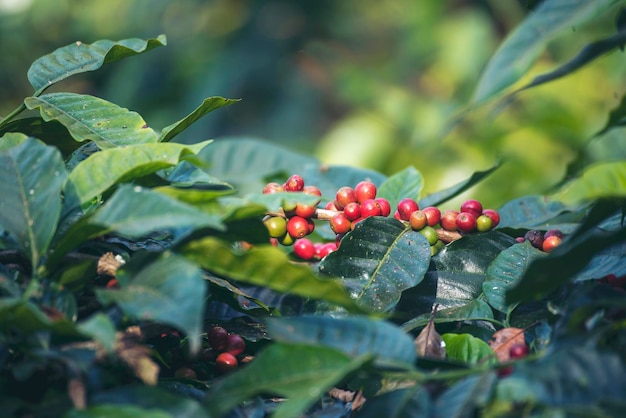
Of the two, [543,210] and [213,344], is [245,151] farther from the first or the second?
[213,344]

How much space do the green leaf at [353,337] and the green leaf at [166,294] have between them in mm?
78

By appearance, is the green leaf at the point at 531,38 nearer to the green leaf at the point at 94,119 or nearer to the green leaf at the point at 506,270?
the green leaf at the point at 506,270

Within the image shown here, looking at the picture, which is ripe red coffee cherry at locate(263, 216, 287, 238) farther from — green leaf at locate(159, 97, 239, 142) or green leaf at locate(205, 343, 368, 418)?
green leaf at locate(205, 343, 368, 418)

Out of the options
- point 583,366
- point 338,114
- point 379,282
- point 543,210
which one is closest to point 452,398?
point 583,366

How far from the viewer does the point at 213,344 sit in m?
0.76

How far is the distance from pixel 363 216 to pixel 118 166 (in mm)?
339

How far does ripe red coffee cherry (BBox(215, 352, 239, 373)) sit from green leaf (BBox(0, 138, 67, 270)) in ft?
0.71

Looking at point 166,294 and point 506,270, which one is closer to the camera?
point 166,294

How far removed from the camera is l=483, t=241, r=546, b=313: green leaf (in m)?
0.80

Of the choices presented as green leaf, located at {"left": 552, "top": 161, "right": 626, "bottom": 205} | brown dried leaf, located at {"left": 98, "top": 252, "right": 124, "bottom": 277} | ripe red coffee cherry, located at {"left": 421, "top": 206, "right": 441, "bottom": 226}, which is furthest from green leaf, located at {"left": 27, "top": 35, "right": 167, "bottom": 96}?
green leaf, located at {"left": 552, "top": 161, "right": 626, "bottom": 205}

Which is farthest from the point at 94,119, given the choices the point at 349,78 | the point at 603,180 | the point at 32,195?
the point at 349,78

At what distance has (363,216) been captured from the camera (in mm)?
928

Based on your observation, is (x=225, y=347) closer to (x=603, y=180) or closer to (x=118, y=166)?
(x=118, y=166)

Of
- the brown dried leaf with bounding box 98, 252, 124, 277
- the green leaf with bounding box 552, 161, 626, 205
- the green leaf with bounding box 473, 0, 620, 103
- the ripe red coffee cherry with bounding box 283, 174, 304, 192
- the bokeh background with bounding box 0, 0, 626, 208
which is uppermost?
the green leaf with bounding box 473, 0, 620, 103
